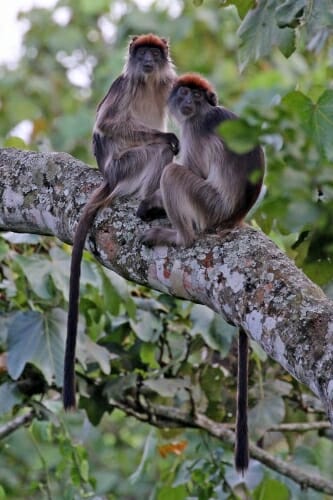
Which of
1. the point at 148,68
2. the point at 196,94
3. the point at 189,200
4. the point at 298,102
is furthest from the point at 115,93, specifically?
the point at 298,102

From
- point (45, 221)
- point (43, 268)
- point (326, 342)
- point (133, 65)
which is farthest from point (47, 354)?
point (326, 342)

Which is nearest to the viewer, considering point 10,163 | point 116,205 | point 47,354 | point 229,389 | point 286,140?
point 286,140

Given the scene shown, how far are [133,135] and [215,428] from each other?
119cm

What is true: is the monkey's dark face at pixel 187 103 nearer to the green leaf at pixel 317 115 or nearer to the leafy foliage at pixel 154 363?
the leafy foliage at pixel 154 363

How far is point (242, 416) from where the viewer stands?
2.79 m

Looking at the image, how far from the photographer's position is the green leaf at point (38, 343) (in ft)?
10.8

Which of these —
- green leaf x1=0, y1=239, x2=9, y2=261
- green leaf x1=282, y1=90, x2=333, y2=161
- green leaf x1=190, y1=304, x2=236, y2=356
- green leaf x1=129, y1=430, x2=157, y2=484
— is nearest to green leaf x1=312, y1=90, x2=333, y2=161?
green leaf x1=282, y1=90, x2=333, y2=161

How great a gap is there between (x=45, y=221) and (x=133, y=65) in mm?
→ 1324

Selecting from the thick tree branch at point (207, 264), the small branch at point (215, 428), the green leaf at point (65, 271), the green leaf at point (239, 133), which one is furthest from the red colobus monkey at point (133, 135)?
the green leaf at point (239, 133)

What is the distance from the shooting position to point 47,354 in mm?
3340

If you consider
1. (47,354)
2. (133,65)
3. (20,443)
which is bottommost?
(20,443)

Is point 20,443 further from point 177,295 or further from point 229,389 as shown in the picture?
point 177,295

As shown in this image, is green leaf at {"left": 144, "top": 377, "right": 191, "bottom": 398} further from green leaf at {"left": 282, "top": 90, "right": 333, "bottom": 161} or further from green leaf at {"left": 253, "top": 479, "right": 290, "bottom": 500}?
green leaf at {"left": 282, "top": 90, "right": 333, "bottom": 161}

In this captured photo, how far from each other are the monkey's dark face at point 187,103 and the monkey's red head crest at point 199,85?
11 mm
